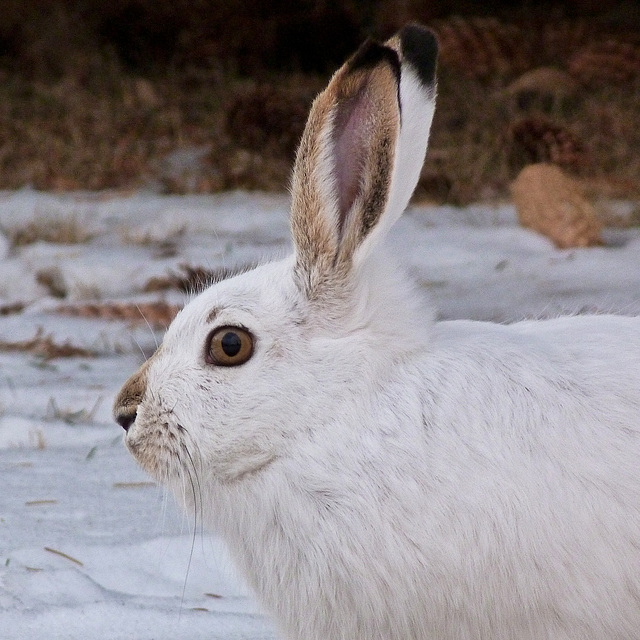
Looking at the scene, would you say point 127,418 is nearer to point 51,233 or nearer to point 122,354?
point 122,354

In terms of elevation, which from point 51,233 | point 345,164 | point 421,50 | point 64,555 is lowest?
point 51,233

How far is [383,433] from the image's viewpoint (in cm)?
226

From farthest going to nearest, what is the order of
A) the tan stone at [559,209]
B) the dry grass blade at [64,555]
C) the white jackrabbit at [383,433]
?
the tan stone at [559,209] < the dry grass blade at [64,555] < the white jackrabbit at [383,433]

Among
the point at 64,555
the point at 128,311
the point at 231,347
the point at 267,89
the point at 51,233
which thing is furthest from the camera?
the point at 267,89

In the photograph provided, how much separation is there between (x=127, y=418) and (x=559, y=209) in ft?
11.9

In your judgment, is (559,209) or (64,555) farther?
(559,209)

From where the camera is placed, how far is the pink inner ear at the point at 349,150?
2305 millimetres

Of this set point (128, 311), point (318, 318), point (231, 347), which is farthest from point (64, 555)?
point (128, 311)

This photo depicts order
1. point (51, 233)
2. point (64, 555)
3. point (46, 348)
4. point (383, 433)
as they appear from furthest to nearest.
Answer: point (51, 233), point (46, 348), point (64, 555), point (383, 433)

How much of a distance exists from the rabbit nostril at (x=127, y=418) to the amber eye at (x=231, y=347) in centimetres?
20

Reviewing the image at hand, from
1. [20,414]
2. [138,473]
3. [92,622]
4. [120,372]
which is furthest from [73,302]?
[92,622]

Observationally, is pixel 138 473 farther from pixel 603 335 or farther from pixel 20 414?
pixel 603 335

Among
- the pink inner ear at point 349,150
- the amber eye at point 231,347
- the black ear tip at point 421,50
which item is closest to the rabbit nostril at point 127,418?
the amber eye at point 231,347

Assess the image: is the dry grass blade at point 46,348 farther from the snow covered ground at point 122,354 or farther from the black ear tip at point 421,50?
the black ear tip at point 421,50
